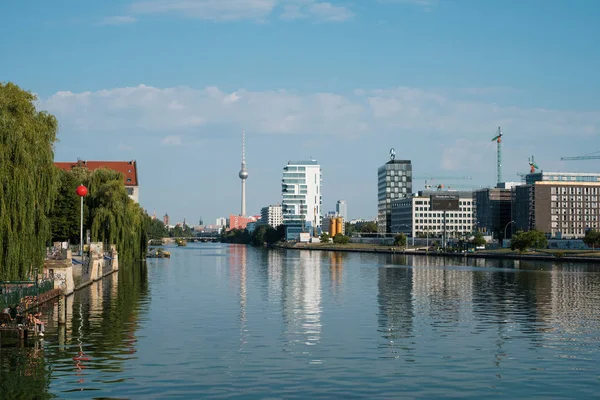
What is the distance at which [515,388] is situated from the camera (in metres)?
29.8

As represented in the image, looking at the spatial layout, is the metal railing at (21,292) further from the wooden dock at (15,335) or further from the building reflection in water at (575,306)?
the building reflection in water at (575,306)

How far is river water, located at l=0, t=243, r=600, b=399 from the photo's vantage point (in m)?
29.5

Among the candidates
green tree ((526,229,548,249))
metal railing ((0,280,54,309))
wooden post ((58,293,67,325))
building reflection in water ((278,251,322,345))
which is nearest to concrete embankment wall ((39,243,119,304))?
wooden post ((58,293,67,325))

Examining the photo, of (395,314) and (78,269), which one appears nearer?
(395,314)

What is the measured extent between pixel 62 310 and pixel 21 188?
41.1 ft

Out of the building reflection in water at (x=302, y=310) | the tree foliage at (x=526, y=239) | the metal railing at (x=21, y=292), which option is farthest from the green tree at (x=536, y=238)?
the metal railing at (x=21, y=292)

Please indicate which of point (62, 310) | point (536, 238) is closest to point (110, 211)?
point (62, 310)

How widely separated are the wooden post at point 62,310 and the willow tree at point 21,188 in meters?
3.27

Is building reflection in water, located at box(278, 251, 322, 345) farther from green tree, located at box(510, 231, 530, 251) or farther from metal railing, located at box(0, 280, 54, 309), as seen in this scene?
green tree, located at box(510, 231, 530, 251)

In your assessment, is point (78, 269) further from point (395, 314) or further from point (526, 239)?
point (526, 239)

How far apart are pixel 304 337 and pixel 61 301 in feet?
78.5

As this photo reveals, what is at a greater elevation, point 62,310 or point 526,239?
point 526,239

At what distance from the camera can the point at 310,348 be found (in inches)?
1512

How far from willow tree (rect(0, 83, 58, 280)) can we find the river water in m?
4.26
